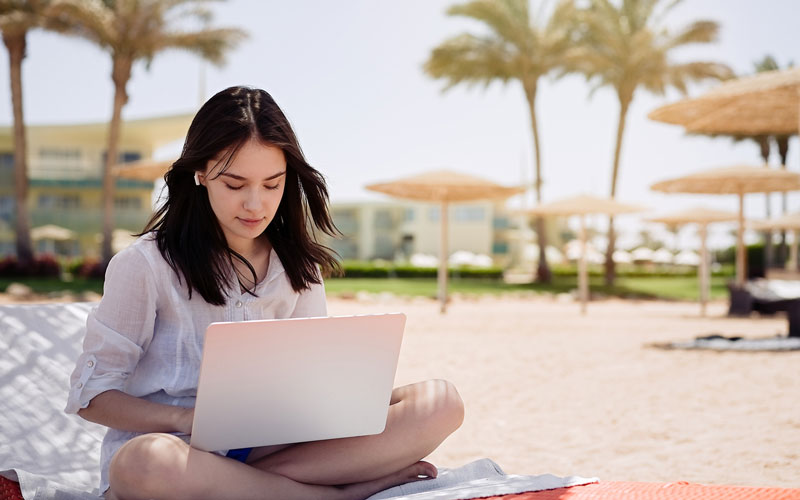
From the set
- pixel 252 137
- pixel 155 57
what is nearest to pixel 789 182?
pixel 252 137

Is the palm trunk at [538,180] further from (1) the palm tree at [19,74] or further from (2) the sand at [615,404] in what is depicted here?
(1) the palm tree at [19,74]

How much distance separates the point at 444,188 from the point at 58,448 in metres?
11.3

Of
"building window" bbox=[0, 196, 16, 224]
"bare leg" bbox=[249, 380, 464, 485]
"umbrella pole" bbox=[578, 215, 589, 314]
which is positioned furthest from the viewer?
"building window" bbox=[0, 196, 16, 224]

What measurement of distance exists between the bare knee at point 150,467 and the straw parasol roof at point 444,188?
1128 cm

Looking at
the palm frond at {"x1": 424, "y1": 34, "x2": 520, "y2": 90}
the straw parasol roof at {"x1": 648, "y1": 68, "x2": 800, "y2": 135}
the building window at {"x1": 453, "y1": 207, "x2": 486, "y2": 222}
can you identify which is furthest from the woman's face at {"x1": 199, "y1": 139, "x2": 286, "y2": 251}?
the building window at {"x1": 453, "y1": 207, "x2": 486, "y2": 222}

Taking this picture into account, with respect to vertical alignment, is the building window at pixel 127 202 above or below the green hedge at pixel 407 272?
above

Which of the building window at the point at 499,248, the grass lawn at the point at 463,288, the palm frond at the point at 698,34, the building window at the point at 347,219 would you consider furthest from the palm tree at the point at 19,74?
the building window at the point at 499,248

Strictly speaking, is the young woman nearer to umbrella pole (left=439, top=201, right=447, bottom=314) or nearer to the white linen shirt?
the white linen shirt

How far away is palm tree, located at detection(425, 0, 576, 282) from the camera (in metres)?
21.4

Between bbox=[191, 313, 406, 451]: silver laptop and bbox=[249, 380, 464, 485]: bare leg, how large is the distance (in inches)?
3.5

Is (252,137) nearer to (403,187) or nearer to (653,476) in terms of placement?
(653,476)

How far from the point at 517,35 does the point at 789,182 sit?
10.8 metres

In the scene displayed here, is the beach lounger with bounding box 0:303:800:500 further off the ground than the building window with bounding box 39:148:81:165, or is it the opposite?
the building window with bounding box 39:148:81:165

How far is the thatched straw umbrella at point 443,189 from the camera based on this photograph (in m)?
12.9
